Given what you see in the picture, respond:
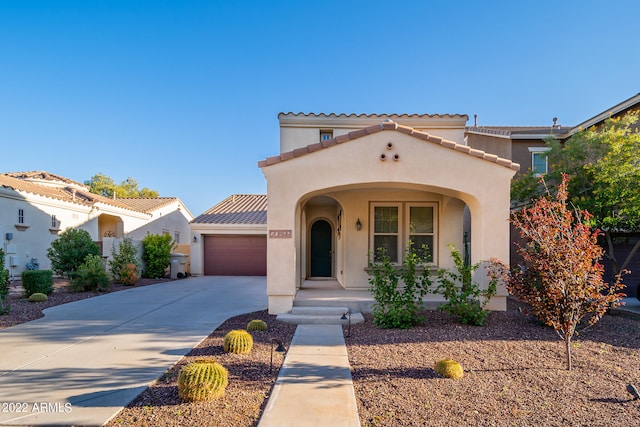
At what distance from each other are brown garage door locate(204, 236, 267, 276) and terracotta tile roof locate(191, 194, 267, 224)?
0.94 m

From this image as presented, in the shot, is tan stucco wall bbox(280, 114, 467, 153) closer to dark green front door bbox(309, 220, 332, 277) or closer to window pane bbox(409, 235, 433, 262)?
dark green front door bbox(309, 220, 332, 277)

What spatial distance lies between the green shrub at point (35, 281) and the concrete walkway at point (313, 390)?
9017 mm

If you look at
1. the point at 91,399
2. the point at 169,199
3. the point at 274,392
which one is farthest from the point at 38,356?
the point at 169,199

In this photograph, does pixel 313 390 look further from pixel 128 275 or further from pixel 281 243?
pixel 128 275

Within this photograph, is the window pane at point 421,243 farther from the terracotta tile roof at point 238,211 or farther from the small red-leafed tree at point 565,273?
the terracotta tile roof at point 238,211

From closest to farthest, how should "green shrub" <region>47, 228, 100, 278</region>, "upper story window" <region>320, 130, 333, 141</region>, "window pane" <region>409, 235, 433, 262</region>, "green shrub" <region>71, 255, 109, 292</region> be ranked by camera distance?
1. "window pane" <region>409, 235, 433, 262</region>
2. "green shrub" <region>71, 255, 109, 292</region>
3. "upper story window" <region>320, 130, 333, 141</region>
4. "green shrub" <region>47, 228, 100, 278</region>

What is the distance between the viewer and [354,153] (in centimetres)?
794

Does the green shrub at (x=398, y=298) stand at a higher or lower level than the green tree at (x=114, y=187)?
lower

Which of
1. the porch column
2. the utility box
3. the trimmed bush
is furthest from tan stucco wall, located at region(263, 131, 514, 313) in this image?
the utility box

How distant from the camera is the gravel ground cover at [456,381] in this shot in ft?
11.5

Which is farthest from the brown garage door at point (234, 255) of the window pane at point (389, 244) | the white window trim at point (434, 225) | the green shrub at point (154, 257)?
the white window trim at point (434, 225)

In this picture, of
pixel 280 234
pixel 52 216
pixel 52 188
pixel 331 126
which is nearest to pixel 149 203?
pixel 52 188

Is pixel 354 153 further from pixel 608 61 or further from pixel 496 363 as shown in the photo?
pixel 608 61

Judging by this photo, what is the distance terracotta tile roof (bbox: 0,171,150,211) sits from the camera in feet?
49.3
